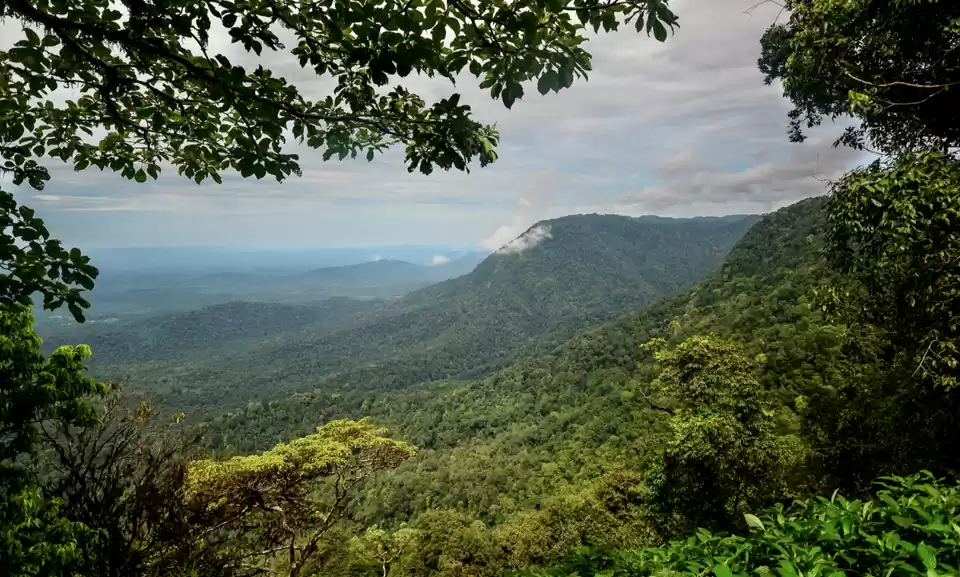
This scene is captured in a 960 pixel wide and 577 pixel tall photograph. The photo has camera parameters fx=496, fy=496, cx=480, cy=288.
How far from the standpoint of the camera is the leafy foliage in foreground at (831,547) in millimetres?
1640

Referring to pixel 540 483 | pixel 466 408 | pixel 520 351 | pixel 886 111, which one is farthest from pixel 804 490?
pixel 520 351

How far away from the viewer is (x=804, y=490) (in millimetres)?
9664

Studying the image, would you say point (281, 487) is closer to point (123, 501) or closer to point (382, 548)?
point (123, 501)

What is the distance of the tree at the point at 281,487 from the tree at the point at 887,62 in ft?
25.6

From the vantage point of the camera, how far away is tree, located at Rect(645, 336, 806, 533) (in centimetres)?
897

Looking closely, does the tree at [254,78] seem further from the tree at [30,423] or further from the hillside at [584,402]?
the hillside at [584,402]

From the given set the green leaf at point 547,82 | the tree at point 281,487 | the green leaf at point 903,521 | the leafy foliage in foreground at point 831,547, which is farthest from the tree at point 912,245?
the tree at point 281,487

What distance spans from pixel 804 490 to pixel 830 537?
384 inches

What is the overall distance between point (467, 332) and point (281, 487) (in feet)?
444

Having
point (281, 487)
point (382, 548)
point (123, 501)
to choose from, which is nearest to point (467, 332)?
point (382, 548)

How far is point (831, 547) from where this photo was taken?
6.19 feet

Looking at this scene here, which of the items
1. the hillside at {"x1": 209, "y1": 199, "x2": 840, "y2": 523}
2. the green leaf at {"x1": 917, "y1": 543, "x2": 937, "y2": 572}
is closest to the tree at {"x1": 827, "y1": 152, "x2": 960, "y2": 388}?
the green leaf at {"x1": 917, "y1": 543, "x2": 937, "y2": 572}

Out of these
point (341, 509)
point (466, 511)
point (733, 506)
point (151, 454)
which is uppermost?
point (151, 454)

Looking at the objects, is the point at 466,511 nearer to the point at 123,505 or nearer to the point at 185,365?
the point at 123,505
